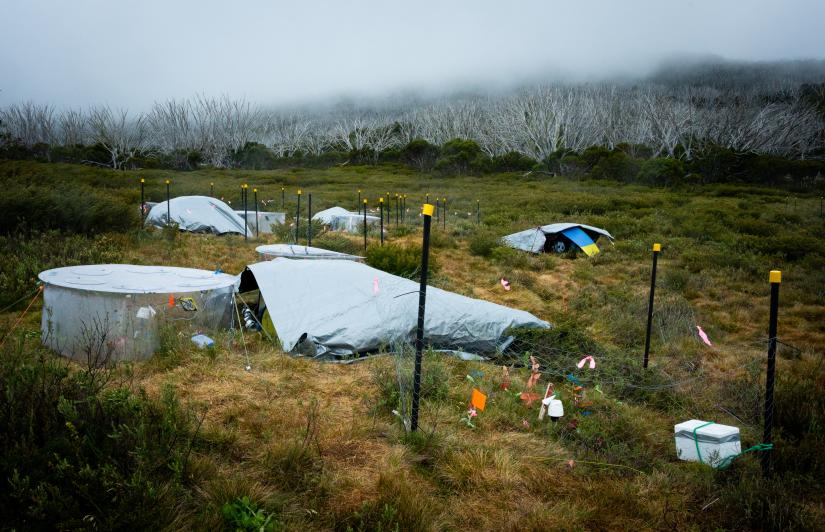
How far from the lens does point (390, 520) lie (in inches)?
116

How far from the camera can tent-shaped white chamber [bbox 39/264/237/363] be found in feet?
18.2

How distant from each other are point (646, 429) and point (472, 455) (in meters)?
1.90

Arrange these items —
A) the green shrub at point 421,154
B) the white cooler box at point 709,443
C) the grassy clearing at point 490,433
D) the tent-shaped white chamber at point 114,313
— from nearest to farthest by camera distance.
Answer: the grassy clearing at point 490,433 → the white cooler box at point 709,443 → the tent-shaped white chamber at point 114,313 → the green shrub at point 421,154

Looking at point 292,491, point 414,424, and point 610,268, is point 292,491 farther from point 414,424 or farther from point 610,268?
point 610,268

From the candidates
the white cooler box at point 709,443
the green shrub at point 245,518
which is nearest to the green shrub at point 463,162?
the white cooler box at point 709,443

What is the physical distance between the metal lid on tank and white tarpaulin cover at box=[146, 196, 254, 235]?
8.93m

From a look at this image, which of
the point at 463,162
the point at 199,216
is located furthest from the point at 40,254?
the point at 463,162

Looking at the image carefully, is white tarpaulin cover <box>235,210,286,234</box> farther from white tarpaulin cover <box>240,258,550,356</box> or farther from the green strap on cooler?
the green strap on cooler

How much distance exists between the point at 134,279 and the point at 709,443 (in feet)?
19.8

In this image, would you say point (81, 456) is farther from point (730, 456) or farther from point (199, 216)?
point (199, 216)

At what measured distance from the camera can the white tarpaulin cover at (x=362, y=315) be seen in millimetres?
6223

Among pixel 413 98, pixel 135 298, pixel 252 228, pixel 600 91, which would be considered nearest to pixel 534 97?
pixel 600 91

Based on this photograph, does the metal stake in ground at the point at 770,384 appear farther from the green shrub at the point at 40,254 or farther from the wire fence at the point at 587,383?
the green shrub at the point at 40,254

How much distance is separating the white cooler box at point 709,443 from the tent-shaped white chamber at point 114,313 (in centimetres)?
490
